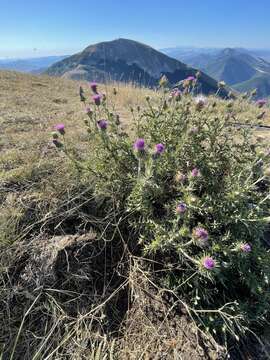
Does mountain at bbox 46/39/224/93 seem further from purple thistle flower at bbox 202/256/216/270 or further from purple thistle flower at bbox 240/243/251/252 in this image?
purple thistle flower at bbox 202/256/216/270

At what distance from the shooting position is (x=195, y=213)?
2.31m

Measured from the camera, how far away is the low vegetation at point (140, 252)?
1.96 meters

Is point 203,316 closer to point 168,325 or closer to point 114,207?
point 168,325

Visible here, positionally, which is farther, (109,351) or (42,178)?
(42,178)

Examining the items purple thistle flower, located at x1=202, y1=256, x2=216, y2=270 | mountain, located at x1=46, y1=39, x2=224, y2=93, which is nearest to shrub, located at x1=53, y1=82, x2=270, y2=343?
purple thistle flower, located at x1=202, y1=256, x2=216, y2=270

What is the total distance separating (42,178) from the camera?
9.12 feet

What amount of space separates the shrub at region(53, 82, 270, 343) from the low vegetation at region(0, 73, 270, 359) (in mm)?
11

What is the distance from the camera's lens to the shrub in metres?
2.01

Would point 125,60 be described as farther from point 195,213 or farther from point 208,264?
point 208,264

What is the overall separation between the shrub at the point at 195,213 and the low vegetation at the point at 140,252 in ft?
0.03

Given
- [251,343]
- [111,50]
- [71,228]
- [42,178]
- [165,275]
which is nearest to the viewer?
[251,343]

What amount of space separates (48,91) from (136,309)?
604cm

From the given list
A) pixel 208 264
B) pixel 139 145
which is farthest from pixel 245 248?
pixel 139 145

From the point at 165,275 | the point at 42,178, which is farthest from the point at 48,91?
the point at 165,275
